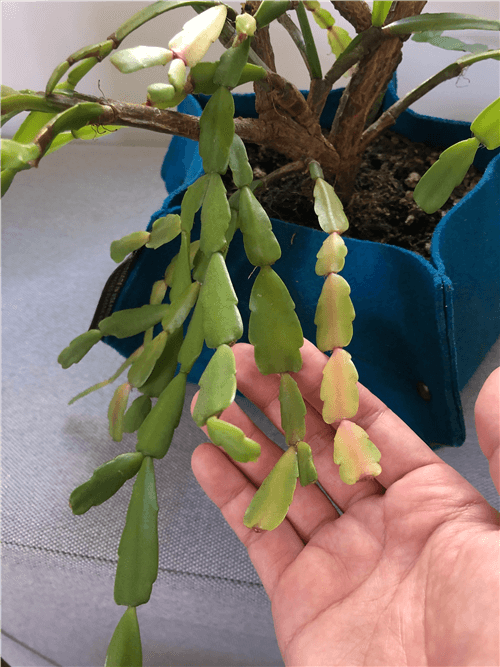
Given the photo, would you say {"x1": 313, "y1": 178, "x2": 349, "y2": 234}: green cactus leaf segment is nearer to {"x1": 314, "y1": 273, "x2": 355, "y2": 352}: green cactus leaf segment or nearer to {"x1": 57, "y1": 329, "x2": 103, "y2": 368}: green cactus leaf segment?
{"x1": 314, "y1": 273, "x2": 355, "y2": 352}: green cactus leaf segment

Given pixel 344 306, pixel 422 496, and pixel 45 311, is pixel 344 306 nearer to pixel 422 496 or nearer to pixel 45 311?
pixel 422 496

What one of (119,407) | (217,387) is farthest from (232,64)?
(119,407)

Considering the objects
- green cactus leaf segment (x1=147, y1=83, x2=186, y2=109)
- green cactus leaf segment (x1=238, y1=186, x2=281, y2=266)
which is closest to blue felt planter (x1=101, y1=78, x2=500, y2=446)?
green cactus leaf segment (x1=238, y1=186, x2=281, y2=266)

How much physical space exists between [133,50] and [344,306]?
10.4 inches

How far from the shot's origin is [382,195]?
716 mm

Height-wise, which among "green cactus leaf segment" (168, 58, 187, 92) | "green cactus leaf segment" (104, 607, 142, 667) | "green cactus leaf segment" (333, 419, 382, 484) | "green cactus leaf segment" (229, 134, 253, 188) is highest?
"green cactus leaf segment" (168, 58, 187, 92)

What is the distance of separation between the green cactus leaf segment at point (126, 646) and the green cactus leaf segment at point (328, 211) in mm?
386

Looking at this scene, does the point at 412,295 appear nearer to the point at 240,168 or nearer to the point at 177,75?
the point at 240,168

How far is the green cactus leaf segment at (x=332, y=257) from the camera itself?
48 centimetres

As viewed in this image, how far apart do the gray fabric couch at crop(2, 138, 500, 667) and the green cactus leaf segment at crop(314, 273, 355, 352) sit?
0.88ft

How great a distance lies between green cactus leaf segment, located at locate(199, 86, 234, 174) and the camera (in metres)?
0.43

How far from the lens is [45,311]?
2.94 feet

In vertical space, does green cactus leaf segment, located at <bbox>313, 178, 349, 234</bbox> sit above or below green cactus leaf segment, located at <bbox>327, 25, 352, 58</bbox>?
below

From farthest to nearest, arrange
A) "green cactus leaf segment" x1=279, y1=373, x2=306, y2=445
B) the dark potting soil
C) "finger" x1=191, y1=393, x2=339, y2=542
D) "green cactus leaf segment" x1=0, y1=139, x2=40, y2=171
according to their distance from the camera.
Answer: the dark potting soil < "finger" x1=191, y1=393, x2=339, y2=542 < "green cactus leaf segment" x1=279, y1=373, x2=306, y2=445 < "green cactus leaf segment" x1=0, y1=139, x2=40, y2=171
